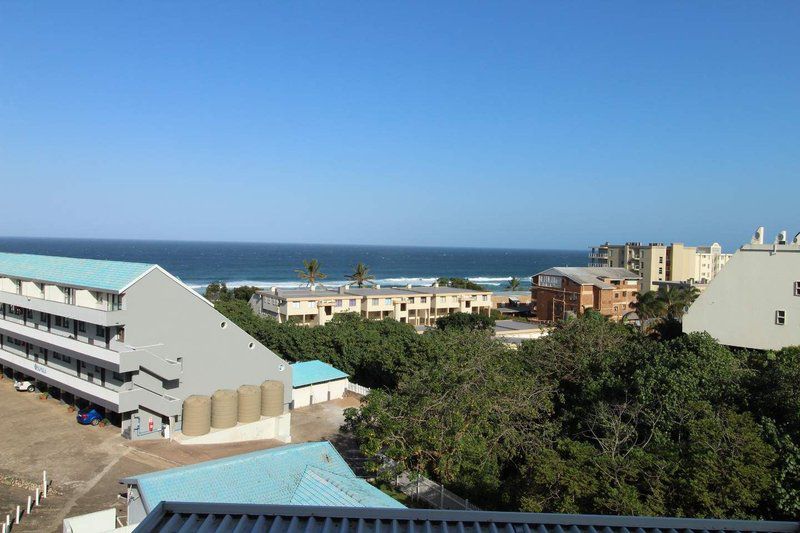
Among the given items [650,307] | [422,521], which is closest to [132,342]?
[422,521]

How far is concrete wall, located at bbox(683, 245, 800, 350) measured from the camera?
30.5 m

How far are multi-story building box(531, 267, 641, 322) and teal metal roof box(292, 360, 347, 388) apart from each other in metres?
42.1

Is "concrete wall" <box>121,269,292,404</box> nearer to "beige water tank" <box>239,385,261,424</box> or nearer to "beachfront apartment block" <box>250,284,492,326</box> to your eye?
"beige water tank" <box>239,385,261,424</box>

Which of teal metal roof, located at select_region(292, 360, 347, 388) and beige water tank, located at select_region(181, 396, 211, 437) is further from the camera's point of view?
teal metal roof, located at select_region(292, 360, 347, 388)

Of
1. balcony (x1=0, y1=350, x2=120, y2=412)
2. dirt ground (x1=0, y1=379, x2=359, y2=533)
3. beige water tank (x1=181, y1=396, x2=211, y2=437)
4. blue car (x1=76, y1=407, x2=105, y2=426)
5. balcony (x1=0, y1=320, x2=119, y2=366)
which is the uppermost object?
balcony (x1=0, y1=320, x2=119, y2=366)

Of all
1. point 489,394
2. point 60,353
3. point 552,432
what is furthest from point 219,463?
point 60,353

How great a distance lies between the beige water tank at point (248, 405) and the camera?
26875 millimetres

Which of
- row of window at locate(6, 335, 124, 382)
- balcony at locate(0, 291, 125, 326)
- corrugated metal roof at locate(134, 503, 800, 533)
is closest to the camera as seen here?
corrugated metal roof at locate(134, 503, 800, 533)

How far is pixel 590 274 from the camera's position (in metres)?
73.1

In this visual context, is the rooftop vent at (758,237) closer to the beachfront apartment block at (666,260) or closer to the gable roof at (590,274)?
the gable roof at (590,274)

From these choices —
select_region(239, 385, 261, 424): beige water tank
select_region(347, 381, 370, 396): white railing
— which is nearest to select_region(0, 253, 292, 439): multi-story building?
select_region(239, 385, 261, 424): beige water tank

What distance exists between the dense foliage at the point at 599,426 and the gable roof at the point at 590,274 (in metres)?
41.2

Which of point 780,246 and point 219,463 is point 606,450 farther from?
point 780,246

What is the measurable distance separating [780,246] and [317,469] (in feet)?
96.2
